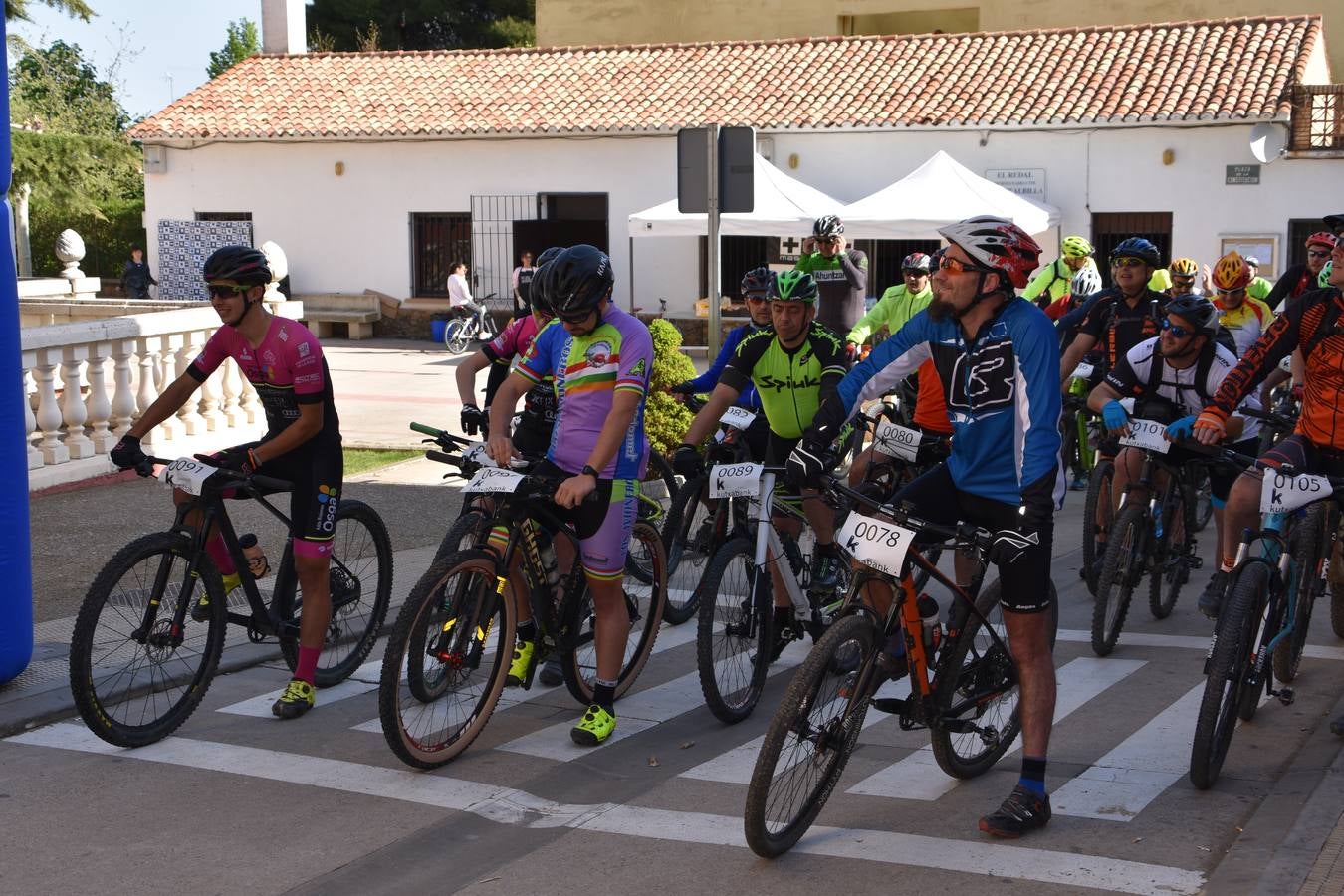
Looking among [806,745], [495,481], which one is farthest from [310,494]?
[806,745]

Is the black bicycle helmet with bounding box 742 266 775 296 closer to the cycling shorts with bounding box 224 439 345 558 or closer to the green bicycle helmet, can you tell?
the green bicycle helmet

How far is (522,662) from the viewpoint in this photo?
6.12 metres

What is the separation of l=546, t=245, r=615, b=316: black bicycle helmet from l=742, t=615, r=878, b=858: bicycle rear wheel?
180 centimetres

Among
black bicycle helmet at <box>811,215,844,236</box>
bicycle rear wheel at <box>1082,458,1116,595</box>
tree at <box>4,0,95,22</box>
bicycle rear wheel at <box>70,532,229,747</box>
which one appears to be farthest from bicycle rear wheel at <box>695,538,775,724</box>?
tree at <box>4,0,95,22</box>

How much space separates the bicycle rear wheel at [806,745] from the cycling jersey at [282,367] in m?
2.59

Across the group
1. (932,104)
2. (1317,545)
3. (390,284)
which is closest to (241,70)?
(390,284)

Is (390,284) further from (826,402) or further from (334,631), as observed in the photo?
(826,402)

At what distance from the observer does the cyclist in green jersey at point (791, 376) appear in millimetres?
7145

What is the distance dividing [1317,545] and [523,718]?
3209mm

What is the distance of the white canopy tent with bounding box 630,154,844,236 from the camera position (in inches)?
885

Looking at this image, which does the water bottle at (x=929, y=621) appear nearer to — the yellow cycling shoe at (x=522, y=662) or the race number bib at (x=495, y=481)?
the race number bib at (x=495, y=481)

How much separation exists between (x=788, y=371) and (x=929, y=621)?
91.1 inches

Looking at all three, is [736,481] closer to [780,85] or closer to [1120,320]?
[1120,320]

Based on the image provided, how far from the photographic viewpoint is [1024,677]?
513cm
